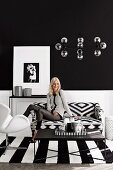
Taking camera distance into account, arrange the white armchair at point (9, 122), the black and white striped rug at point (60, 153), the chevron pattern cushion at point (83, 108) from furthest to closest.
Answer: the chevron pattern cushion at point (83, 108)
the white armchair at point (9, 122)
the black and white striped rug at point (60, 153)

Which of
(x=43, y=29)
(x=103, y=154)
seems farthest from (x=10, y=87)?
(x=103, y=154)

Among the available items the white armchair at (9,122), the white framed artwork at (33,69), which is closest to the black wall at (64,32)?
the white framed artwork at (33,69)

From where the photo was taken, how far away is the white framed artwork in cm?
808

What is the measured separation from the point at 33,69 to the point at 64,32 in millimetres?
1273

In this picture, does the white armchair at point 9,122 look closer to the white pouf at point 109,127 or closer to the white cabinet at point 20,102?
the white cabinet at point 20,102

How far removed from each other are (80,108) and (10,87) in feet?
6.49

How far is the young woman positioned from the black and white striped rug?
71cm

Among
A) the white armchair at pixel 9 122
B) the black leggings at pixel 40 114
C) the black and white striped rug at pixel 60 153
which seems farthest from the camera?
the black leggings at pixel 40 114

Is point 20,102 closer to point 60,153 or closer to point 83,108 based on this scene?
point 83,108

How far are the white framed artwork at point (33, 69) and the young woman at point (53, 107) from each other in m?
0.62

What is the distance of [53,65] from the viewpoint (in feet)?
27.0

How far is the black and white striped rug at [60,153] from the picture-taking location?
524cm

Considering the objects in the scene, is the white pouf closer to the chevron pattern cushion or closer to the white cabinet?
the chevron pattern cushion

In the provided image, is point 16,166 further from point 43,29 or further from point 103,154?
point 43,29
